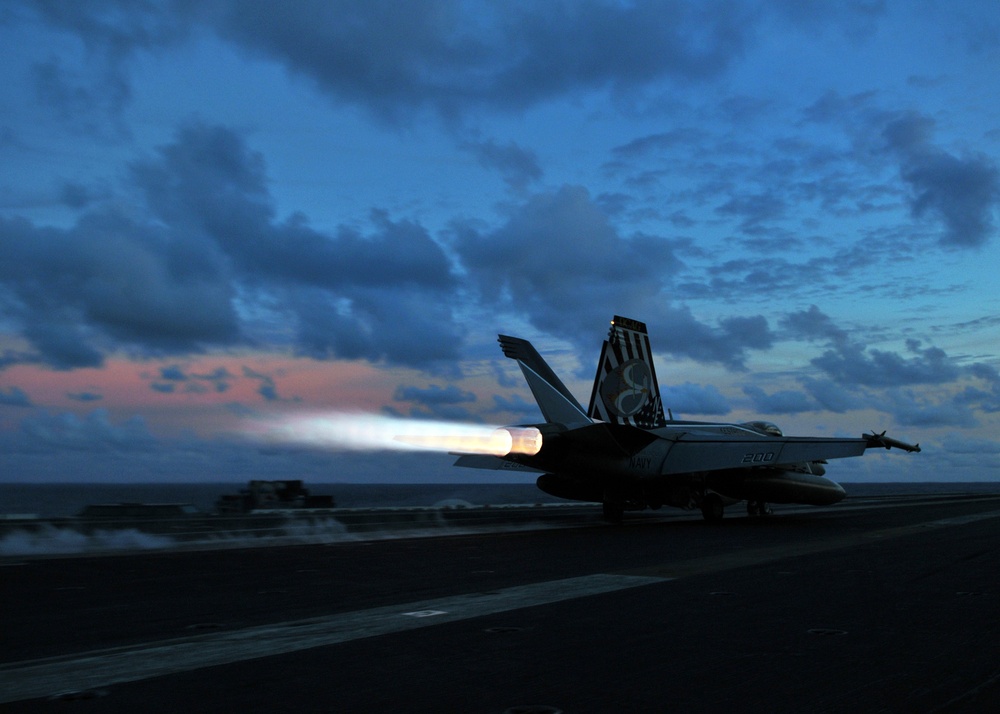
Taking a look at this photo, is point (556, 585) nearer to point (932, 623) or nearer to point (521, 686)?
point (932, 623)

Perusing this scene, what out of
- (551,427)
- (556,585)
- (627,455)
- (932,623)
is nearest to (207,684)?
(556,585)

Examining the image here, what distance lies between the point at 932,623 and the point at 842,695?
13.7 feet

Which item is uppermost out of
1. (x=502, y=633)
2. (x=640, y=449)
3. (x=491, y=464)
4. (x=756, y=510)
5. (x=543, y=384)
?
(x=543, y=384)

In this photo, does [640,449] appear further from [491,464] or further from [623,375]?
[491,464]

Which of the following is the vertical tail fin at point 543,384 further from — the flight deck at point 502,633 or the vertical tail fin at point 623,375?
the flight deck at point 502,633

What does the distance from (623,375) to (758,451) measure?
19.8 ft

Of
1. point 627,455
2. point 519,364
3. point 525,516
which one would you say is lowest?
point 525,516

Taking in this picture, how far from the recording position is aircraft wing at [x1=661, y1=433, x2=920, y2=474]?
29.7m

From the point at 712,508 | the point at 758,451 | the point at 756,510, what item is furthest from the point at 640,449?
the point at 756,510

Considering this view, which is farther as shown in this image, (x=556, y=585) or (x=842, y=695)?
(x=556, y=585)

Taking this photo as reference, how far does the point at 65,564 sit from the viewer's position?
16.7m

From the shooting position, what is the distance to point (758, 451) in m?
30.4

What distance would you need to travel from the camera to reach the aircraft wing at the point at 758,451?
29.7 m

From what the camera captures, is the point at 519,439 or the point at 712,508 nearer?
the point at 519,439
